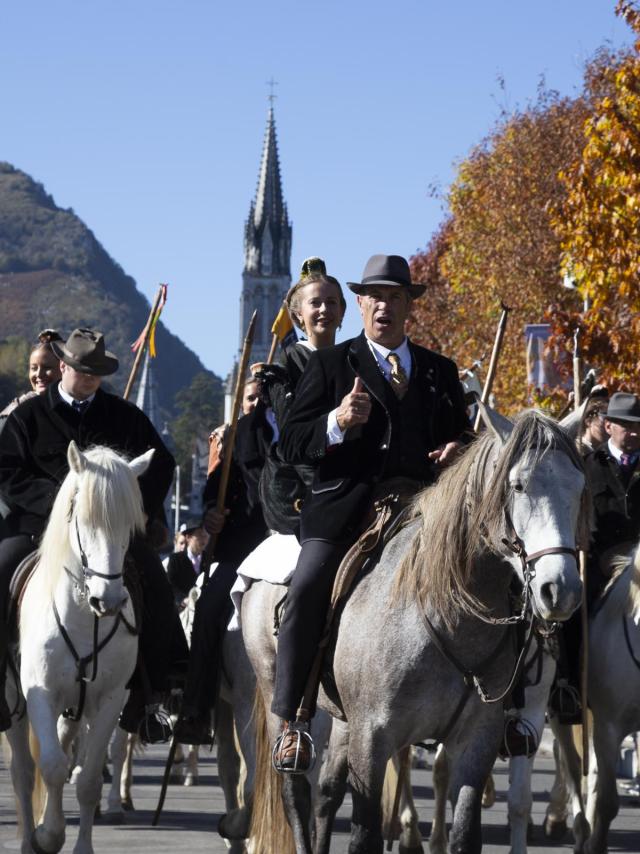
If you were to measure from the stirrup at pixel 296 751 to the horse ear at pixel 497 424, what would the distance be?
1.91m

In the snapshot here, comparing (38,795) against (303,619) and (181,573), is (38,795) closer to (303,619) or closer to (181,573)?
(303,619)

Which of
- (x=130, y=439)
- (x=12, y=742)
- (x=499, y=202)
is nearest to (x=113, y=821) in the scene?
(x=12, y=742)

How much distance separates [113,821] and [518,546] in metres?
7.38

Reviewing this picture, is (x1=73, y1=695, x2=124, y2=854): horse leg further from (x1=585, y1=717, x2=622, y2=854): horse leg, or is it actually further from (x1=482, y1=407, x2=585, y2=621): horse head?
(x1=482, y1=407, x2=585, y2=621): horse head

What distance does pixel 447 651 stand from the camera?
7438mm

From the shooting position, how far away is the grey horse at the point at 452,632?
7066 millimetres

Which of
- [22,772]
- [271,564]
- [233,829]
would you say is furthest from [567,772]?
[271,564]

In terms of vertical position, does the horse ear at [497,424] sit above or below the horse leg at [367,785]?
above

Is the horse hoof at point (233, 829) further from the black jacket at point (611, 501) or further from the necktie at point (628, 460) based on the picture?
the necktie at point (628, 460)

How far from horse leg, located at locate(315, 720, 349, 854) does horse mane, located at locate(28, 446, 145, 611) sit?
1873 millimetres

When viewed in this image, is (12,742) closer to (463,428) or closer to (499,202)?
(463,428)

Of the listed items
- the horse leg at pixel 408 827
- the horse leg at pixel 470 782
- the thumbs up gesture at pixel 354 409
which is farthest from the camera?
the horse leg at pixel 408 827

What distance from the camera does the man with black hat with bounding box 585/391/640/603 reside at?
11844 millimetres

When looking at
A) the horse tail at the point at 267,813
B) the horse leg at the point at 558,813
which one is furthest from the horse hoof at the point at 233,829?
the horse leg at the point at 558,813
